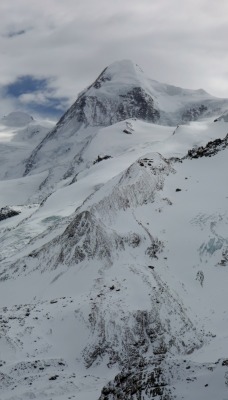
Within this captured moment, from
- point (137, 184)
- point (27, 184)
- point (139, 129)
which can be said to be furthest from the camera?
point (27, 184)

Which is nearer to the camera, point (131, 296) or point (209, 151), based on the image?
point (131, 296)

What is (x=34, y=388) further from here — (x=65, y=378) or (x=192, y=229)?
(x=192, y=229)

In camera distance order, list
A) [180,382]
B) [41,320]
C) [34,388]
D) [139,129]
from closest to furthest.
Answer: [180,382]
[34,388]
[41,320]
[139,129]

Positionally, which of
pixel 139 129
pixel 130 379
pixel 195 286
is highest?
pixel 130 379

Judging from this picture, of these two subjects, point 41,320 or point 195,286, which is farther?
point 195,286

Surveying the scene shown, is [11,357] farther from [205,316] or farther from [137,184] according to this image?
[137,184]

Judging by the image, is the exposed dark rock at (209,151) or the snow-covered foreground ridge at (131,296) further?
the exposed dark rock at (209,151)

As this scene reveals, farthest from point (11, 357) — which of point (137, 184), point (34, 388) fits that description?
point (137, 184)

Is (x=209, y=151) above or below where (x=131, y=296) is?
below

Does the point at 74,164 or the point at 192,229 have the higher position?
the point at 192,229

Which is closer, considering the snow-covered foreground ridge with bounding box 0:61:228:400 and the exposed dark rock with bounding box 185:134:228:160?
the snow-covered foreground ridge with bounding box 0:61:228:400
